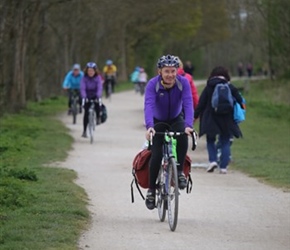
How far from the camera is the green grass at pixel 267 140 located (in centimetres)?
1802

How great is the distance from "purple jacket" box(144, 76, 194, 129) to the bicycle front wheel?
547 millimetres

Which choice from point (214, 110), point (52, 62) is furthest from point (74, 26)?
point (214, 110)

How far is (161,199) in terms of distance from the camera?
1137 centimetres

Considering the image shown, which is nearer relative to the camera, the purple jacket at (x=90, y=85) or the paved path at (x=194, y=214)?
the paved path at (x=194, y=214)

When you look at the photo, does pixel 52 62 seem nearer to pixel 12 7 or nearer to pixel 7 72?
pixel 7 72

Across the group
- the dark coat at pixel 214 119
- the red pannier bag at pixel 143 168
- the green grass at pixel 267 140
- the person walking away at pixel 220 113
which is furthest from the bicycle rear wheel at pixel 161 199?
the dark coat at pixel 214 119

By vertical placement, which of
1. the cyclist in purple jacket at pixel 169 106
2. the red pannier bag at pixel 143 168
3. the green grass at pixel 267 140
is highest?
the cyclist in purple jacket at pixel 169 106

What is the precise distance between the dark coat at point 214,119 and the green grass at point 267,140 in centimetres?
95

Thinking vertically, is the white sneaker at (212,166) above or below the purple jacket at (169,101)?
below

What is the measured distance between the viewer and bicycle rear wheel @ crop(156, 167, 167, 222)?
11.3 m

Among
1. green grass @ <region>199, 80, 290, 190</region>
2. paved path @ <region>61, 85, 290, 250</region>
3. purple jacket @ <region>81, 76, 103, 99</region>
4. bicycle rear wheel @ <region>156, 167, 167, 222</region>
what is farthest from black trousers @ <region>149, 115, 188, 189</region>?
purple jacket @ <region>81, 76, 103, 99</region>

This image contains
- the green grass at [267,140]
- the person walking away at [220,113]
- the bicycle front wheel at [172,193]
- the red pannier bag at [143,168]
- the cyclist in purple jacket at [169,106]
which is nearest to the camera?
the bicycle front wheel at [172,193]

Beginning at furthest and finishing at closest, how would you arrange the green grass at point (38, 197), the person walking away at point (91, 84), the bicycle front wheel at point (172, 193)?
the person walking away at point (91, 84), the bicycle front wheel at point (172, 193), the green grass at point (38, 197)

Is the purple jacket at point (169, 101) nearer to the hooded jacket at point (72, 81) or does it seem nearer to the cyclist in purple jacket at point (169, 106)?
the cyclist in purple jacket at point (169, 106)
